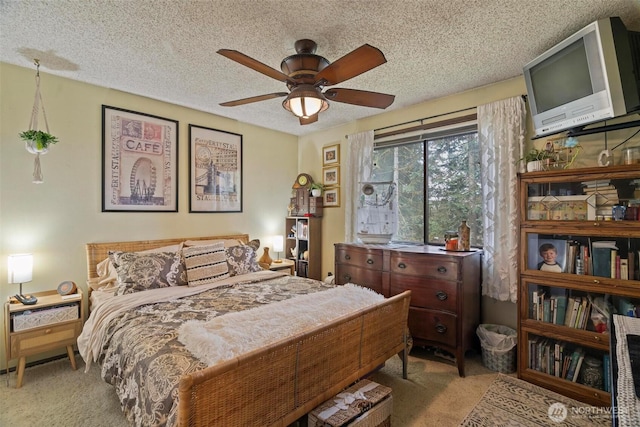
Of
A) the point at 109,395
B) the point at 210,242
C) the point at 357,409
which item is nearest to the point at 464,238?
the point at 357,409

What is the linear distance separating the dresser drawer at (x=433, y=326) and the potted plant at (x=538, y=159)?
1416 mm

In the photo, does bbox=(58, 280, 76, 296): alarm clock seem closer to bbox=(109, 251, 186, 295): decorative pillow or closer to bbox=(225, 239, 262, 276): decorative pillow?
bbox=(109, 251, 186, 295): decorative pillow

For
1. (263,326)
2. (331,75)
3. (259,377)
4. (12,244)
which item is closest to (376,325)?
(263,326)

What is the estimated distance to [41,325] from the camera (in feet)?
7.98

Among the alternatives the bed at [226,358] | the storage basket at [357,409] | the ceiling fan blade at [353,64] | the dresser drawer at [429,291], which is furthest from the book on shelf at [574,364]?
the ceiling fan blade at [353,64]

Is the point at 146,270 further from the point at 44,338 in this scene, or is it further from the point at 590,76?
the point at 590,76

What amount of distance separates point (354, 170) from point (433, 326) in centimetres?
212

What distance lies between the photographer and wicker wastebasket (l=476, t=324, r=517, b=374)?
102 inches

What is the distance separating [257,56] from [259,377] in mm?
2295

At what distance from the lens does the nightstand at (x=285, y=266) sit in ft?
13.2

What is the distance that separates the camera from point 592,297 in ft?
7.18

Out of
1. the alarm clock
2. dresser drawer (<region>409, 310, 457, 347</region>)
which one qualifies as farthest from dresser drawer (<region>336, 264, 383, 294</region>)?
the alarm clock

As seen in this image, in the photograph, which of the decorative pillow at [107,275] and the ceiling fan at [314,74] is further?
the decorative pillow at [107,275]

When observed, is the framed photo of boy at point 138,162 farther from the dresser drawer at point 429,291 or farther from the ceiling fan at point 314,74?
the dresser drawer at point 429,291
